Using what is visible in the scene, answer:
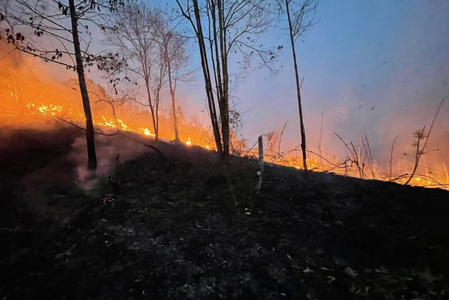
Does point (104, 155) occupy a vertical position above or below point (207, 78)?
below

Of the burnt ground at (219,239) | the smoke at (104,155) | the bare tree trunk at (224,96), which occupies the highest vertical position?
the bare tree trunk at (224,96)

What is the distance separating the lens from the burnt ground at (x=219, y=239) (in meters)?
3.42

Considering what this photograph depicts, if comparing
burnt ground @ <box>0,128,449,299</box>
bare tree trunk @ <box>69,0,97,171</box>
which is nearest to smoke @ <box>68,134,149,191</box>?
burnt ground @ <box>0,128,449,299</box>

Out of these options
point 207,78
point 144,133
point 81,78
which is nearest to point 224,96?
point 207,78

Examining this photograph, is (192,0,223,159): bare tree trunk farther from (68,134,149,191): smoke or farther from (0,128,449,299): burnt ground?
(68,134,149,191): smoke

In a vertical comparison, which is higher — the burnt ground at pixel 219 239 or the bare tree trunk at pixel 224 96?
the bare tree trunk at pixel 224 96

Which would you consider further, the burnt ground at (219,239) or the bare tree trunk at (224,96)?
the bare tree trunk at (224,96)

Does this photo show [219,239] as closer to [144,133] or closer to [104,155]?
[104,155]

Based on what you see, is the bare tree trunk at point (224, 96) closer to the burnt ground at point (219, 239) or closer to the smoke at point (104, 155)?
the burnt ground at point (219, 239)

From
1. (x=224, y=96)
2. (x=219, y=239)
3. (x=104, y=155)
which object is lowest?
(x=219, y=239)

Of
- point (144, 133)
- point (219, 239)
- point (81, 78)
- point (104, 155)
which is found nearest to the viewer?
point (219, 239)

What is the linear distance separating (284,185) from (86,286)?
16.7 ft

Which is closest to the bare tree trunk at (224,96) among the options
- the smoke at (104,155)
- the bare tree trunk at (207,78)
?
the bare tree trunk at (207,78)

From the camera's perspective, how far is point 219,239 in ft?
15.0
